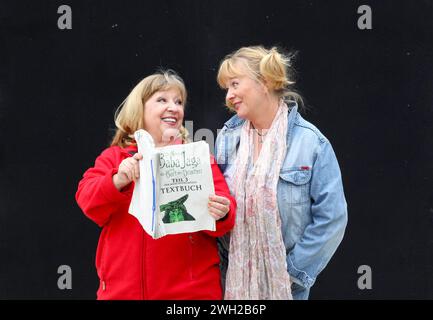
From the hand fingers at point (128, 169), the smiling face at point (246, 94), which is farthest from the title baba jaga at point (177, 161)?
the smiling face at point (246, 94)

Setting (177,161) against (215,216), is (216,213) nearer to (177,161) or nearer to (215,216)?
(215,216)

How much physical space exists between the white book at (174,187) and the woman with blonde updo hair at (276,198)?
23 centimetres

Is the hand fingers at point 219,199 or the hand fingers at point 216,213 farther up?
the hand fingers at point 219,199

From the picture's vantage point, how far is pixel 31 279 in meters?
4.25

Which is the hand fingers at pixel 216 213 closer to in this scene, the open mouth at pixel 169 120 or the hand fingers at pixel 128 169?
the hand fingers at pixel 128 169

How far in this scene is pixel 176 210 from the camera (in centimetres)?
254

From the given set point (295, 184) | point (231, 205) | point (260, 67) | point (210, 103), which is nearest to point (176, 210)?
point (231, 205)

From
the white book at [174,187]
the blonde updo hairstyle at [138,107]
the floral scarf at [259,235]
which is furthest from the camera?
the blonde updo hairstyle at [138,107]

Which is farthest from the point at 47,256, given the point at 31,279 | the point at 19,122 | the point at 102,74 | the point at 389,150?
the point at 389,150

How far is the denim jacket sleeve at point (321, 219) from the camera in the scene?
270 cm

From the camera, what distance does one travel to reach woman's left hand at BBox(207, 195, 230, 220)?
8.32 feet

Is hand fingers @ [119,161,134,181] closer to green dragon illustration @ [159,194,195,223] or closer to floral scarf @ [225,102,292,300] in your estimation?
green dragon illustration @ [159,194,195,223]

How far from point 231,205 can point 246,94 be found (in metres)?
0.47

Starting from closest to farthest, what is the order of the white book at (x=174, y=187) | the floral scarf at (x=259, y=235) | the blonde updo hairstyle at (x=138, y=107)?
the white book at (x=174, y=187)
the floral scarf at (x=259, y=235)
the blonde updo hairstyle at (x=138, y=107)
